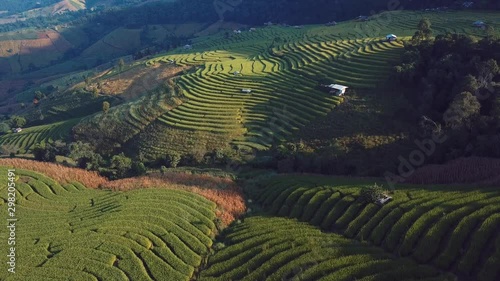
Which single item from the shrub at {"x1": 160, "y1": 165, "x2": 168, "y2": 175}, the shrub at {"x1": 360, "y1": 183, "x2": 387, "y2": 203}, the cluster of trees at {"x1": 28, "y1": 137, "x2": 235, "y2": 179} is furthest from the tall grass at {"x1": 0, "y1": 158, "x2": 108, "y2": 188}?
the shrub at {"x1": 360, "y1": 183, "x2": 387, "y2": 203}

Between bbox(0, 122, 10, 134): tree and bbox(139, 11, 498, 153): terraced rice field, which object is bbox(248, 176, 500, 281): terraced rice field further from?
bbox(0, 122, 10, 134): tree

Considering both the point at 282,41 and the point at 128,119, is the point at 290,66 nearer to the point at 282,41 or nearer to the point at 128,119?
the point at 282,41

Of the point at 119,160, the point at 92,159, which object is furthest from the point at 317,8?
the point at 119,160

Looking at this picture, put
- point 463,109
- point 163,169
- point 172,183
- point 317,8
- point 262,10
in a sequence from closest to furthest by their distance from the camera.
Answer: point 172,183
point 463,109
point 163,169
point 317,8
point 262,10

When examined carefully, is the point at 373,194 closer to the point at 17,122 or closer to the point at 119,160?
the point at 119,160

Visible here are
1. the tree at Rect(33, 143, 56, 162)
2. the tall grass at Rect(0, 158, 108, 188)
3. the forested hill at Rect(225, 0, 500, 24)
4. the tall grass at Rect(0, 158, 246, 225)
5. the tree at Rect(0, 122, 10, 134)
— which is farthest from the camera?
the forested hill at Rect(225, 0, 500, 24)
